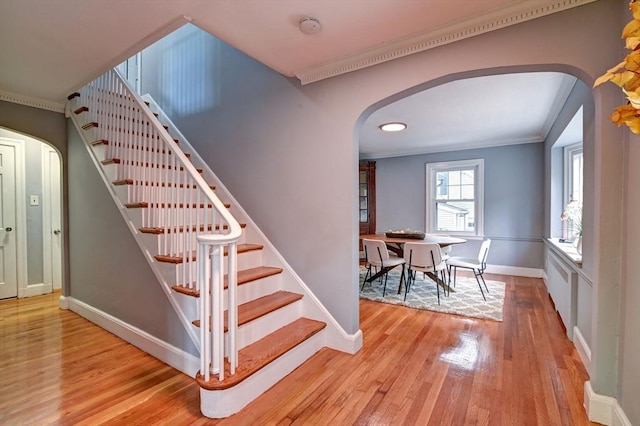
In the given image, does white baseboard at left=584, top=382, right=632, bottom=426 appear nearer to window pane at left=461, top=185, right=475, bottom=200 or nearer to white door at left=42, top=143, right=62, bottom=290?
window pane at left=461, top=185, right=475, bottom=200

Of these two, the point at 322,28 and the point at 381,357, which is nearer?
the point at 322,28

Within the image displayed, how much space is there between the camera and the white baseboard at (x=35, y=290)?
3.94 meters

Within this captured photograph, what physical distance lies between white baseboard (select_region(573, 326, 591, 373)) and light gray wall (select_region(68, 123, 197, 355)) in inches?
108

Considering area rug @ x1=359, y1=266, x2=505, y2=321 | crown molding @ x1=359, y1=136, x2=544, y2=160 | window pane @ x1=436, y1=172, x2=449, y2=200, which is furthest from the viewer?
window pane @ x1=436, y1=172, x2=449, y2=200

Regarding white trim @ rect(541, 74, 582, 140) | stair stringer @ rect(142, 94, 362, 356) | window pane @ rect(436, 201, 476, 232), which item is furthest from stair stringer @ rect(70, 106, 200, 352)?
window pane @ rect(436, 201, 476, 232)

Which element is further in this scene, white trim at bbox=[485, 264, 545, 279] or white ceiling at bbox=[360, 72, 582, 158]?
white trim at bbox=[485, 264, 545, 279]

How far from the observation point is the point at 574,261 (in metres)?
2.38

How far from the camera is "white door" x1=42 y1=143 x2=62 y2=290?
4184 mm

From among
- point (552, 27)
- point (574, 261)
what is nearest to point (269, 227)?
point (552, 27)

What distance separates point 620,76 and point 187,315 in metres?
2.39

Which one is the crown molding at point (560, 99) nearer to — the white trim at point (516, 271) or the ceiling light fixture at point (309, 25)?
the white trim at point (516, 271)

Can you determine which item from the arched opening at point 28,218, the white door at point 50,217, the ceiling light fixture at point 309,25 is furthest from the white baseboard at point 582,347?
the white door at point 50,217

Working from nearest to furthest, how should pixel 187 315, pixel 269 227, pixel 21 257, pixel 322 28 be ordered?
pixel 322 28 < pixel 187 315 < pixel 269 227 < pixel 21 257

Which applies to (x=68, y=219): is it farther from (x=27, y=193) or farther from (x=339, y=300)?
(x=339, y=300)
